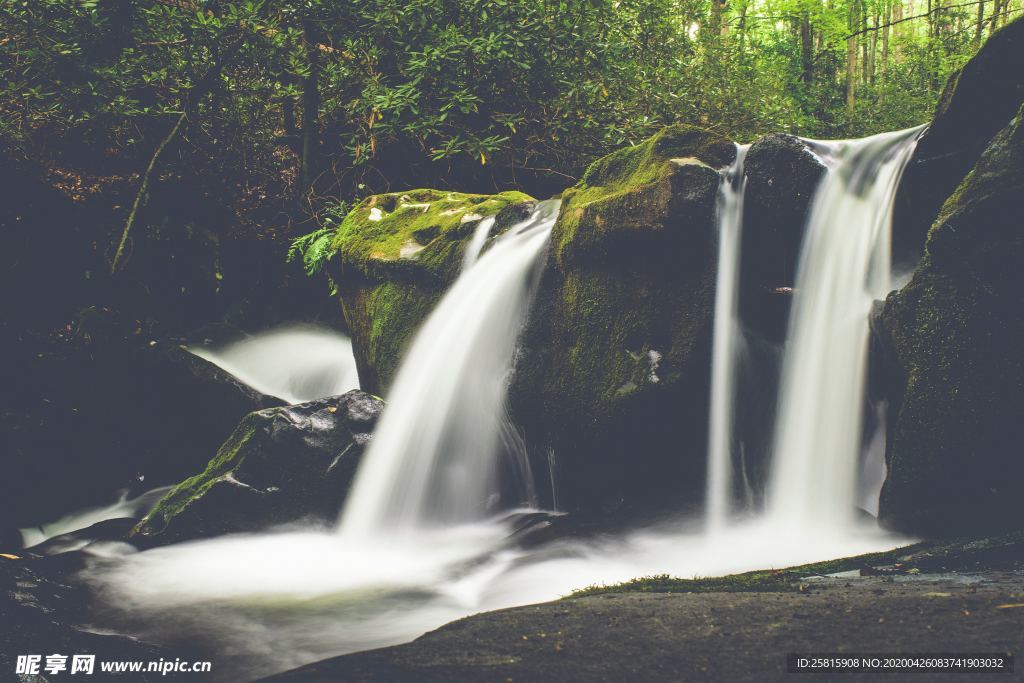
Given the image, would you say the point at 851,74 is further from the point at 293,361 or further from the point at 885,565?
the point at 885,565

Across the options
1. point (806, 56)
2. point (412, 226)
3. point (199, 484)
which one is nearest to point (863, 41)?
point (806, 56)

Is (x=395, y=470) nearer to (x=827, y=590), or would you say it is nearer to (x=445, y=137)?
(x=827, y=590)

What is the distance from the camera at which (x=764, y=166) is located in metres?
5.32

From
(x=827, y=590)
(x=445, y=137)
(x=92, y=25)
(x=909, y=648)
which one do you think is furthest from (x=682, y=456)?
(x=92, y=25)

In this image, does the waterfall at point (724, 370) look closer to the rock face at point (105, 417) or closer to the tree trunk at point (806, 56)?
the rock face at point (105, 417)

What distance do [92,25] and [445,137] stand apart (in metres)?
4.07

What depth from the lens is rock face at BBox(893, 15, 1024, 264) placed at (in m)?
4.49

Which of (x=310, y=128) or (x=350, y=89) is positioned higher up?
(x=350, y=89)

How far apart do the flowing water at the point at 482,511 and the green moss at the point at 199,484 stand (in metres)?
0.28

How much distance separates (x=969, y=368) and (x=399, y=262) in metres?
4.86

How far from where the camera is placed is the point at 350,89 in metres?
10.7

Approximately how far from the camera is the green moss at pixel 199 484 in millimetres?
5441

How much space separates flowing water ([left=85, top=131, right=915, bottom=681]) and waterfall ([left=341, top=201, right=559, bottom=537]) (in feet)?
0.04

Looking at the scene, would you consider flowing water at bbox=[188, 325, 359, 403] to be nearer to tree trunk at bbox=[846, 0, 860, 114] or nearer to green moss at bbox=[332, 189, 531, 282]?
green moss at bbox=[332, 189, 531, 282]
